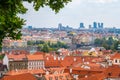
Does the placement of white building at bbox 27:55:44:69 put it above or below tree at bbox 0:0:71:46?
below

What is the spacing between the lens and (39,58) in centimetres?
8881

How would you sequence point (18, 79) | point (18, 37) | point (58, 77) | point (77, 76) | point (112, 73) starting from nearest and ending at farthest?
point (18, 37)
point (18, 79)
point (112, 73)
point (58, 77)
point (77, 76)

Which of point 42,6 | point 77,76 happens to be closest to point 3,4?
point 42,6

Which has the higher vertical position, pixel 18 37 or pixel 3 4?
pixel 3 4

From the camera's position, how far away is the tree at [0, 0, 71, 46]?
7457 millimetres

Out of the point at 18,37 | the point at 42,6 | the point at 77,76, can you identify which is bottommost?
the point at 77,76

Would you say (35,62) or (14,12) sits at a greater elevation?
(14,12)

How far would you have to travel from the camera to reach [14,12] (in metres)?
7.68

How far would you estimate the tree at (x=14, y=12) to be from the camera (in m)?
7.46

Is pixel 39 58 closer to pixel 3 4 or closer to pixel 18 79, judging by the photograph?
pixel 18 79

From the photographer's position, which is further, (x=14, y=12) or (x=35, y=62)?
(x=35, y=62)

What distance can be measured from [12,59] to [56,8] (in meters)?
76.5

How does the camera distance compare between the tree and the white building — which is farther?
the white building

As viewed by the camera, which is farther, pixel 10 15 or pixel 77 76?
pixel 77 76
